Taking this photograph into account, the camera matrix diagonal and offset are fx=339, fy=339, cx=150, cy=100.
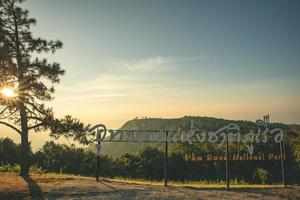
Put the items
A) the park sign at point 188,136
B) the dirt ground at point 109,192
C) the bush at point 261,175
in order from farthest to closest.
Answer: the bush at point 261,175
the park sign at point 188,136
the dirt ground at point 109,192

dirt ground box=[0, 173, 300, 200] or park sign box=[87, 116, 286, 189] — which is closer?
dirt ground box=[0, 173, 300, 200]

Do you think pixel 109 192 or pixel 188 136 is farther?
pixel 188 136

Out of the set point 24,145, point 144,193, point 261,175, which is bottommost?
point 261,175

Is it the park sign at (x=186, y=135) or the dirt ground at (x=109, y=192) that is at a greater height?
the park sign at (x=186, y=135)

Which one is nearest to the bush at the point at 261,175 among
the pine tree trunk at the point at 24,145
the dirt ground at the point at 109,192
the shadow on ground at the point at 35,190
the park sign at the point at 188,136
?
the park sign at the point at 188,136

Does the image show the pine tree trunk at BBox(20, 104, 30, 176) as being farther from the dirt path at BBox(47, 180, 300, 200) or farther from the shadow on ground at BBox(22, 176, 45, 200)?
the dirt path at BBox(47, 180, 300, 200)

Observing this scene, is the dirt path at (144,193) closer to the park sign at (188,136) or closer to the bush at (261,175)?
the park sign at (188,136)


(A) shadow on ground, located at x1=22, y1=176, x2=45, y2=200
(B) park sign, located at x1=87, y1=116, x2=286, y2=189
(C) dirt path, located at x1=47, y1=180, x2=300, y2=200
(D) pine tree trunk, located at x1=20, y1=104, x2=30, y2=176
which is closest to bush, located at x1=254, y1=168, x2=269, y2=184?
(B) park sign, located at x1=87, y1=116, x2=286, y2=189

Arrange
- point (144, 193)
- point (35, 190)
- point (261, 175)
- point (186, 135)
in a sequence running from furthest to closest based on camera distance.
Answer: point (261, 175) < point (186, 135) < point (144, 193) < point (35, 190)

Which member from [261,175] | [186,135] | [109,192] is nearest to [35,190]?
[109,192]

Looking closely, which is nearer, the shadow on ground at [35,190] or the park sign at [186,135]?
the shadow on ground at [35,190]

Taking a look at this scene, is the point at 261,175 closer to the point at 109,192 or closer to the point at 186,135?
the point at 186,135

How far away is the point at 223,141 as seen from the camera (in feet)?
57.2

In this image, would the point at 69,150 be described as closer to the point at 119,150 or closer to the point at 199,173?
the point at 199,173
